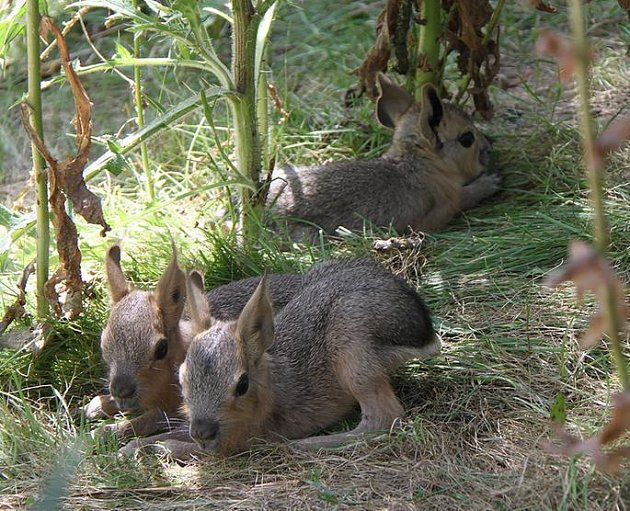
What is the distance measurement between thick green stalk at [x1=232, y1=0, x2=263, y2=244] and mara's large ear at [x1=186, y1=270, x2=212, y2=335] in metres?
1.22

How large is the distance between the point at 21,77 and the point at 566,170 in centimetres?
463

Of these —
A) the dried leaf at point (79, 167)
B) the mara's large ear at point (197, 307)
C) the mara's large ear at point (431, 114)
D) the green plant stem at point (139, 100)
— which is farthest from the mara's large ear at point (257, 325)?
the mara's large ear at point (431, 114)

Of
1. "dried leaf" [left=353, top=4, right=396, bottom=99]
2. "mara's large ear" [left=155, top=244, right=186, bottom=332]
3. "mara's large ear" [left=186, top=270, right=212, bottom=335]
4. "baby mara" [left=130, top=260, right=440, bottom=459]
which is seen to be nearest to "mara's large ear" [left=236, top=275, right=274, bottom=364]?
"baby mara" [left=130, top=260, right=440, bottom=459]

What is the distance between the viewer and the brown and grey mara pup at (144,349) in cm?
460

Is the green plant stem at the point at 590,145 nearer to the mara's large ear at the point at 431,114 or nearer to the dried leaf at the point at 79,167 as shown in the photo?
the dried leaf at the point at 79,167

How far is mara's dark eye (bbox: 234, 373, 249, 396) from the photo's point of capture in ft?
14.0

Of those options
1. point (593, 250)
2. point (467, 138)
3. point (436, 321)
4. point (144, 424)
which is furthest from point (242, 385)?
point (467, 138)

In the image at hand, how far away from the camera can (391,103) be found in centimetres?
691

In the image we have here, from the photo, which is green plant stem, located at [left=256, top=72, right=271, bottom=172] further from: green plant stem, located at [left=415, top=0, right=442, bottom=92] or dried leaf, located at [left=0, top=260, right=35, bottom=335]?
dried leaf, located at [left=0, top=260, right=35, bottom=335]

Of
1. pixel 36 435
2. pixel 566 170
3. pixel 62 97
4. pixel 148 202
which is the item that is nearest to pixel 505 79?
pixel 566 170

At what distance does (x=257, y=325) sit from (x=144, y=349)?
0.56 metres

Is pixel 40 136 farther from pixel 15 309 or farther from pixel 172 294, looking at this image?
pixel 172 294

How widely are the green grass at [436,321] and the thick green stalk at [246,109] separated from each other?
188 millimetres

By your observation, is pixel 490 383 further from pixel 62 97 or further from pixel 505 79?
pixel 62 97
